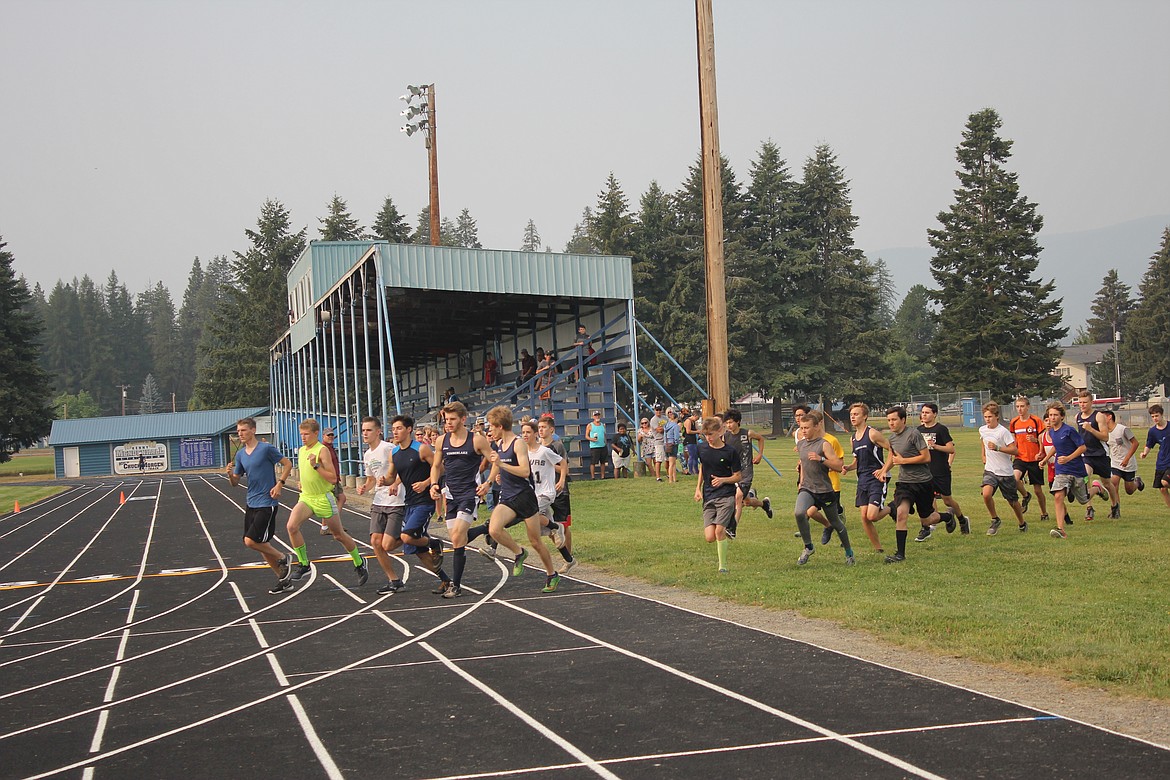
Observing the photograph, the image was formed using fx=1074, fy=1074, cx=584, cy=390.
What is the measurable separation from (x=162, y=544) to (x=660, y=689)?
1487 centimetres

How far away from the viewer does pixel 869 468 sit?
12.2 metres

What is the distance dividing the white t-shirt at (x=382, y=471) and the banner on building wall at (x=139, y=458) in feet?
210

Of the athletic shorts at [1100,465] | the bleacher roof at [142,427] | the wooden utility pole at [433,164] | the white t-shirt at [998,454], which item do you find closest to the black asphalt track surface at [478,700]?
the white t-shirt at [998,454]

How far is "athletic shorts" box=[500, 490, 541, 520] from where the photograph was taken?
426 inches

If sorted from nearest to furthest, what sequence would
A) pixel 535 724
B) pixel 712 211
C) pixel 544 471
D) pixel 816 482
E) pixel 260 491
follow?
pixel 535 724
pixel 816 482
pixel 544 471
pixel 260 491
pixel 712 211

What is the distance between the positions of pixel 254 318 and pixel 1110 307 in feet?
305

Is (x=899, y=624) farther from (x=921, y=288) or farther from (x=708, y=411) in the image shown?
(x=921, y=288)

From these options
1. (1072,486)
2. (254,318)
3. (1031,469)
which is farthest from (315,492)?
(254,318)

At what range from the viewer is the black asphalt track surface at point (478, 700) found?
5363 millimetres

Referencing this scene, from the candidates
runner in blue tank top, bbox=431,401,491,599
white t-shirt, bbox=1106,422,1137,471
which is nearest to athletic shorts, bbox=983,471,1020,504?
white t-shirt, bbox=1106,422,1137,471

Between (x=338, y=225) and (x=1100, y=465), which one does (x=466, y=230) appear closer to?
(x=338, y=225)

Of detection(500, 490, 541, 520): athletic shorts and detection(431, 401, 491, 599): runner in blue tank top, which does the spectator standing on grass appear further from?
detection(500, 490, 541, 520): athletic shorts

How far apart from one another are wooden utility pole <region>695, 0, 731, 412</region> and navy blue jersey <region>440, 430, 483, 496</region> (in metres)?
5.41

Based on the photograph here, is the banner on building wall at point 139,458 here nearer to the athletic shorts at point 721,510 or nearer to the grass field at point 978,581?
the grass field at point 978,581
